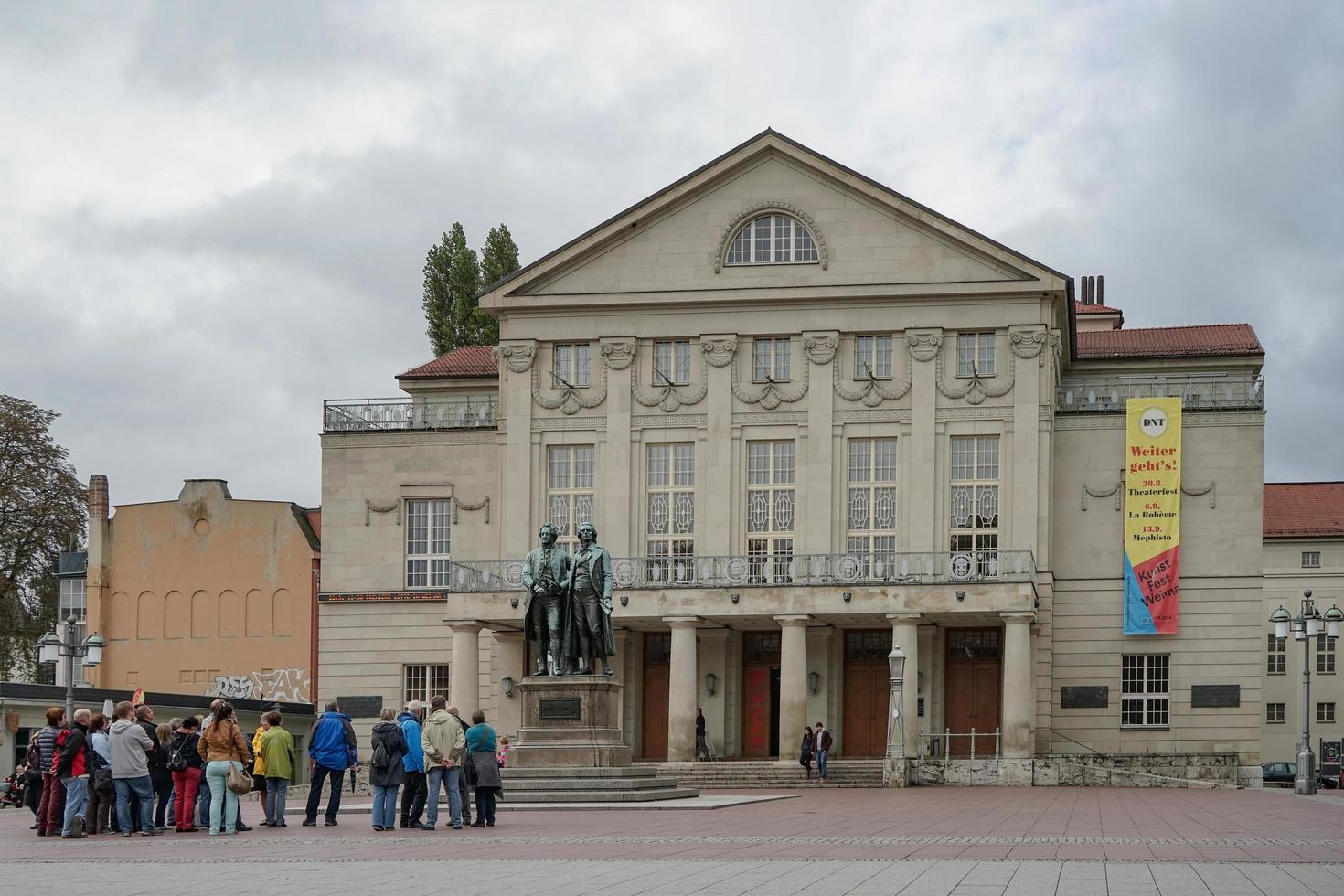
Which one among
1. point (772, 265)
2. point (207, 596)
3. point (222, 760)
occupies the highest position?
point (772, 265)

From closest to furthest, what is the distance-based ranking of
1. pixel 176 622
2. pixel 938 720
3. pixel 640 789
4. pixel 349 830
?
pixel 349 830 < pixel 640 789 < pixel 938 720 < pixel 176 622

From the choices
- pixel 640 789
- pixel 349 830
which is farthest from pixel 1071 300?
pixel 349 830

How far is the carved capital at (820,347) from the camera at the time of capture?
179 ft

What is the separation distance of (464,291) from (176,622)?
21.1 m

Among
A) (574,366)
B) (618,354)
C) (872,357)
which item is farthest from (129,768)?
(872,357)

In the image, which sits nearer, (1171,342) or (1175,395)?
(1175,395)

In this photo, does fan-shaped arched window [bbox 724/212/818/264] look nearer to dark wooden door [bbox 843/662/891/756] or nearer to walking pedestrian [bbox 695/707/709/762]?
dark wooden door [bbox 843/662/891/756]

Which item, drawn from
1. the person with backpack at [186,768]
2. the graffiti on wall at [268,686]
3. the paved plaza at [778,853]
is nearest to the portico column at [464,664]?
the graffiti on wall at [268,686]

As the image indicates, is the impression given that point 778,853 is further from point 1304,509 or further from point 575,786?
point 1304,509

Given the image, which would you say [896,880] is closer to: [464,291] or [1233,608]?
[1233,608]

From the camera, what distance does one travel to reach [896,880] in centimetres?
1619

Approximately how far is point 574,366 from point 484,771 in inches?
1249

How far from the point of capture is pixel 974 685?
53625 millimetres

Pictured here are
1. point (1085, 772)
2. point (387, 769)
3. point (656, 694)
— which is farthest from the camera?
point (656, 694)
